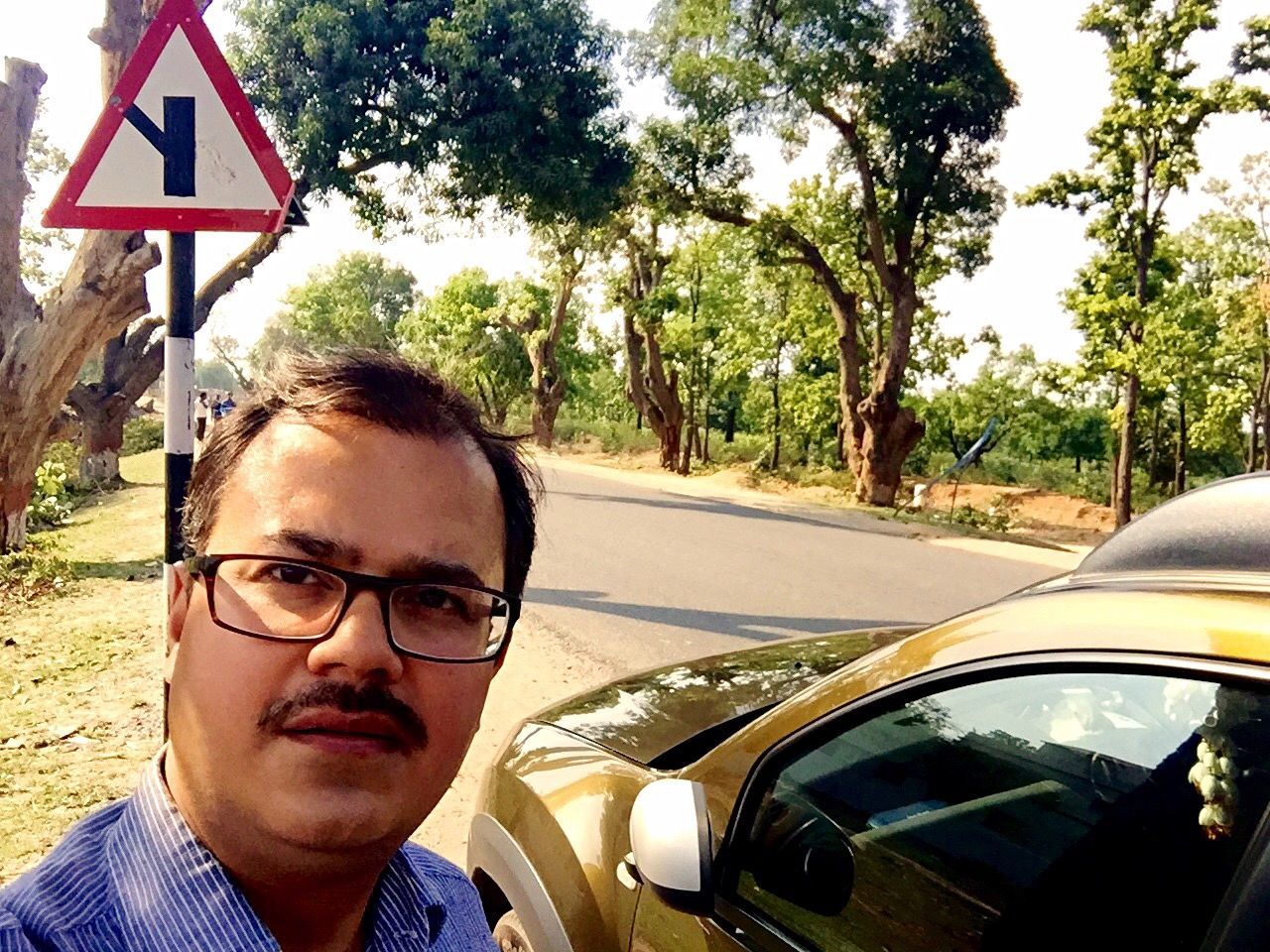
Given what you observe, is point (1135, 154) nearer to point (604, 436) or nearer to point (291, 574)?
point (291, 574)

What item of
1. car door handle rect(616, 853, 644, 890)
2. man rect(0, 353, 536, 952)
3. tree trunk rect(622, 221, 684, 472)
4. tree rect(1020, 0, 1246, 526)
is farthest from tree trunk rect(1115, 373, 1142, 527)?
man rect(0, 353, 536, 952)

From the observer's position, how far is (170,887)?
100 cm

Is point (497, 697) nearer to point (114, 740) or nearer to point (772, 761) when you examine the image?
point (114, 740)

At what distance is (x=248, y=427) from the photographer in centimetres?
127

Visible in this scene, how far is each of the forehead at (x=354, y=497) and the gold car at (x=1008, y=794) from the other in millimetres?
726

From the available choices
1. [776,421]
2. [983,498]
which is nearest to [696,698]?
[776,421]

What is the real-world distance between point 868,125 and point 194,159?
18.4 m

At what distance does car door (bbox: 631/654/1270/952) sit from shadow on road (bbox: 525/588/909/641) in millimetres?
5515

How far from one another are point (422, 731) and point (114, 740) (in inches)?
162

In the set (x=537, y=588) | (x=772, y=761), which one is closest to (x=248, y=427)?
(x=772, y=761)

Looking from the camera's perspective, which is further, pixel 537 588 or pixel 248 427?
pixel 537 588

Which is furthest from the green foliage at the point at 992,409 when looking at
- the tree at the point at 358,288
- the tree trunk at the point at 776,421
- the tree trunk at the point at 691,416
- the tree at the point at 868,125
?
the tree at the point at 358,288

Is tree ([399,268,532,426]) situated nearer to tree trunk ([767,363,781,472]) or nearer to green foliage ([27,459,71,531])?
tree trunk ([767,363,781,472])

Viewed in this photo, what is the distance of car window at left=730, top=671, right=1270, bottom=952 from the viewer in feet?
3.92
